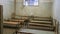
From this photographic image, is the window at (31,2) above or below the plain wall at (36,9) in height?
above

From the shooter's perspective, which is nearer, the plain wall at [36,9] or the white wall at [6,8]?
the white wall at [6,8]

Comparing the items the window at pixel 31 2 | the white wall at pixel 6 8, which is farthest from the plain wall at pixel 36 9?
the white wall at pixel 6 8

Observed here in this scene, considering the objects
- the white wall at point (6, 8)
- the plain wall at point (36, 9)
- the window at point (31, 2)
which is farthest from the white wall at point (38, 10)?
the white wall at point (6, 8)

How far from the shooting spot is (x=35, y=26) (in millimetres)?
3918

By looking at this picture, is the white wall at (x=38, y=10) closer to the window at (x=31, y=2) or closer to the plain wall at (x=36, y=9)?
the plain wall at (x=36, y=9)

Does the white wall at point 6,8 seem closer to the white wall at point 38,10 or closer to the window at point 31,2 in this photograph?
the white wall at point 38,10

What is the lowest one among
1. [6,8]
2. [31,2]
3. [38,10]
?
[38,10]

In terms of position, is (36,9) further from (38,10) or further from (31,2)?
(31,2)

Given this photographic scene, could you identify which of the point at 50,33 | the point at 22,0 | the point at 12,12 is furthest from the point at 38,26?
the point at 22,0

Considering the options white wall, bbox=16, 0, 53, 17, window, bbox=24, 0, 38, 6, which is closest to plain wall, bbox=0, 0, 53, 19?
white wall, bbox=16, 0, 53, 17

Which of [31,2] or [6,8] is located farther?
[31,2]

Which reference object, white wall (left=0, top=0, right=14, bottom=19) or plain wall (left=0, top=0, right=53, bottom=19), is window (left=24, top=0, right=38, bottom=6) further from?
white wall (left=0, top=0, right=14, bottom=19)

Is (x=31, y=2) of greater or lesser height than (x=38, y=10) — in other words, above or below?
above

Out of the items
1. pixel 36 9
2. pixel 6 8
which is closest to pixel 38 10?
pixel 36 9
